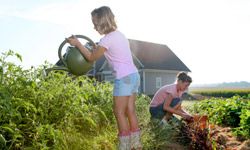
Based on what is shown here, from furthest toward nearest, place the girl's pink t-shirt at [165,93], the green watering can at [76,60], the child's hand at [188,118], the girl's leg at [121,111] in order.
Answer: the girl's pink t-shirt at [165,93]
the child's hand at [188,118]
the green watering can at [76,60]
the girl's leg at [121,111]

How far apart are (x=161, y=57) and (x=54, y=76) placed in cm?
2669

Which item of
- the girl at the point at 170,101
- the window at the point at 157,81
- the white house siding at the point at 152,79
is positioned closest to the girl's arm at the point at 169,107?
the girl at the point at 170,101

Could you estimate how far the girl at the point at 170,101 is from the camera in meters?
5.91

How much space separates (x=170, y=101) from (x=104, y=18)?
230cm

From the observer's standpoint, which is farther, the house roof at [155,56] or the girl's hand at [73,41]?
the house roof at [155,56]

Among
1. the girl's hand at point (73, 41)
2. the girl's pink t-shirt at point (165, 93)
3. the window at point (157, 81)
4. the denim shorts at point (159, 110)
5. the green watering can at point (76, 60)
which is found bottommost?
the window at point (157, 81)

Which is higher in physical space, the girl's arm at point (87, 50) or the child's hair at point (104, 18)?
the child's hair at point (104, 18)

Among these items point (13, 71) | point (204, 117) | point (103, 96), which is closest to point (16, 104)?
point (13, 71)

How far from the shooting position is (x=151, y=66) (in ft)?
93.2

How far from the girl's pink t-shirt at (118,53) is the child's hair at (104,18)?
0.20 feet

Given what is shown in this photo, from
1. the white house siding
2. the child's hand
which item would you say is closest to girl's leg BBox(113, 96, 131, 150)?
the child's hand

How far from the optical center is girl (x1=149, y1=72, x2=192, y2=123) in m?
5.91

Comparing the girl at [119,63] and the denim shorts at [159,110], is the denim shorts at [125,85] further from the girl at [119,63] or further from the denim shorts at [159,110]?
the denim shorts at [159,110]

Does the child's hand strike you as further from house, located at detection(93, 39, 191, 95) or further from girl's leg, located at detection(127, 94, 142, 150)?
house, located at detection(93, 39, 191, 95)
